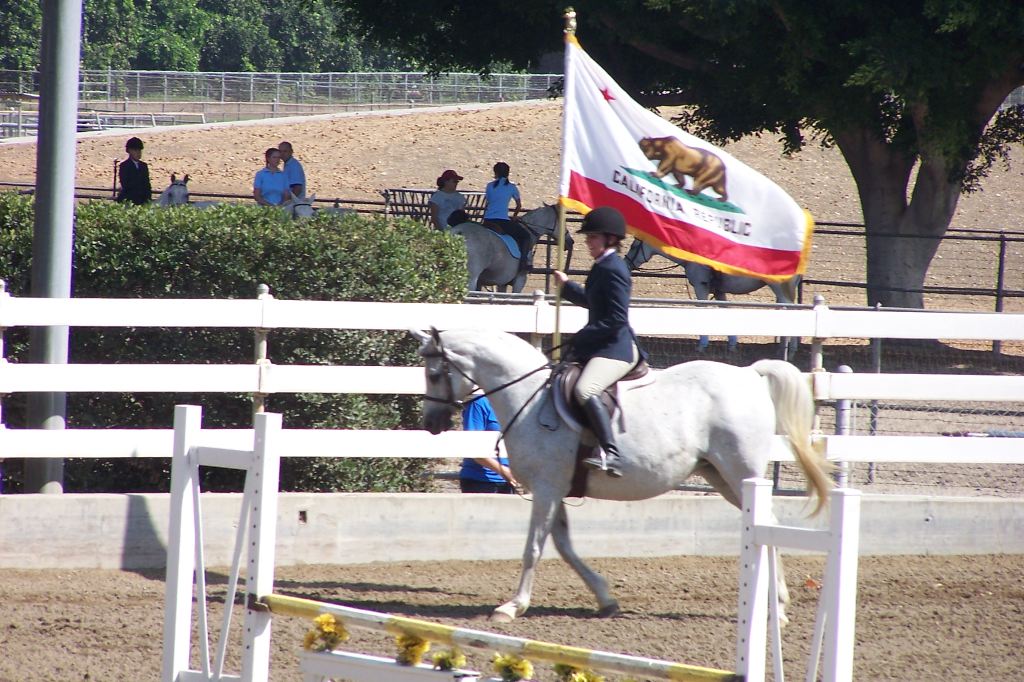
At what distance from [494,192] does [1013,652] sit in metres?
15.5

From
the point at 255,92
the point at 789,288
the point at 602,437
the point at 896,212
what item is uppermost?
the point at 255,92

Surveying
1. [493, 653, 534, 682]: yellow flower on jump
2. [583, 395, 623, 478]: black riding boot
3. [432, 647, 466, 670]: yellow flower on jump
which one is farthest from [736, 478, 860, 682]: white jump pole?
[583, 395, 623, 478]: black riding boot

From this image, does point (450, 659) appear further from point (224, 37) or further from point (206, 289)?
point (224, 37)

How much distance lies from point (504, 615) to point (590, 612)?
0.73m

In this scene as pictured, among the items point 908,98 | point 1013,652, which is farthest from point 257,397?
point 908,98

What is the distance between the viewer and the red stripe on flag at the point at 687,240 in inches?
326

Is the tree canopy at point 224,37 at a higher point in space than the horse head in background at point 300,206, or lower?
higher

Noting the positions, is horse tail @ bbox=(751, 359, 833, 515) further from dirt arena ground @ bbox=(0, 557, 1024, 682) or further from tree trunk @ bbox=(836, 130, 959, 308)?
tree trunk @ bbox=(836, 130, 959, 308)

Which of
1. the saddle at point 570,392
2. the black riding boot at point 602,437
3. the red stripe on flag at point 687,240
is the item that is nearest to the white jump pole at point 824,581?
the black riding boot at point 602,437

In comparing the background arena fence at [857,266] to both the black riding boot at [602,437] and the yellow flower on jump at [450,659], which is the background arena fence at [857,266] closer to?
the black riding boot at [602,437]

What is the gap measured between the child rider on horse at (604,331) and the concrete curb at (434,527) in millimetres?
1918

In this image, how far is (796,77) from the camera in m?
20.2

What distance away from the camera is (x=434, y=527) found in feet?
31.4

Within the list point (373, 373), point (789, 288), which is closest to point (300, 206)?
point (373, 373)
